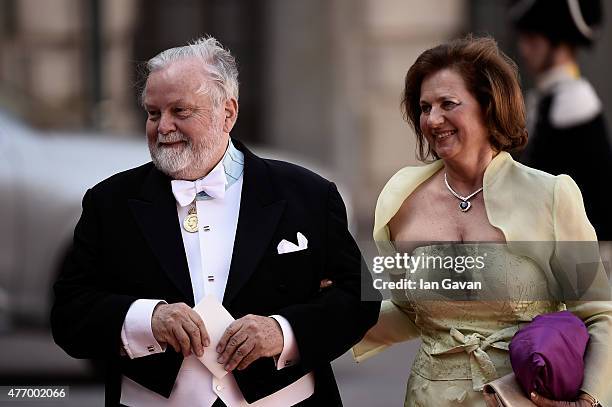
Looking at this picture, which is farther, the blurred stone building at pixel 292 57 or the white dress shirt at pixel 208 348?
the blurred stone building at pixel 292 57

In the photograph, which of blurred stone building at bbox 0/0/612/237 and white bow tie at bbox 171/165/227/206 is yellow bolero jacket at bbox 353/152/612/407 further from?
blurred stone building at bbox 0/0/612/237

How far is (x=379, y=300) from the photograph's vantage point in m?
3.79

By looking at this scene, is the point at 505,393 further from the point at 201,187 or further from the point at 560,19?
the point at 560,19

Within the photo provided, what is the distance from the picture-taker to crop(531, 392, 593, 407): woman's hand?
3.54m

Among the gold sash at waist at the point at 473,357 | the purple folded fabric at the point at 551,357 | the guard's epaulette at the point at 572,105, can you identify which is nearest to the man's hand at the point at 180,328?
the gold sash at waist at the point at 473,357

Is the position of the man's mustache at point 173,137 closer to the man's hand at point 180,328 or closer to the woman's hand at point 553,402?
the man's hand at point 180,328

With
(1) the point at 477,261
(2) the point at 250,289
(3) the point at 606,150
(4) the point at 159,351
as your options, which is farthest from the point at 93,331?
(3) the point at 606,150

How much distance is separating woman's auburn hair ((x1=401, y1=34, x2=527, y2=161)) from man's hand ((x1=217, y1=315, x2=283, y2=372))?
802 mm

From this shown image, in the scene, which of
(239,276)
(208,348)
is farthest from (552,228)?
(208,348)

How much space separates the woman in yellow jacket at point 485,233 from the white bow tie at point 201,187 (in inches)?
18.9

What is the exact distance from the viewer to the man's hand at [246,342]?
3.51 meters

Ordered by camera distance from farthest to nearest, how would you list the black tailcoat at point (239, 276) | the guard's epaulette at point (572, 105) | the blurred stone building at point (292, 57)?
1. the blurred stone building at point (292, 57)
2. the guard's epaulette at point (572, 105)
3. the black tailcoat at point (239, 276)

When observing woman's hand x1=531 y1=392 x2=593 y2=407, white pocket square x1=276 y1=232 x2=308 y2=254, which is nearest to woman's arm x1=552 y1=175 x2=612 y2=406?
woman's hand x1=531 y1=392 x2=593 y2=407

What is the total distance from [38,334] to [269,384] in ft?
20.6
